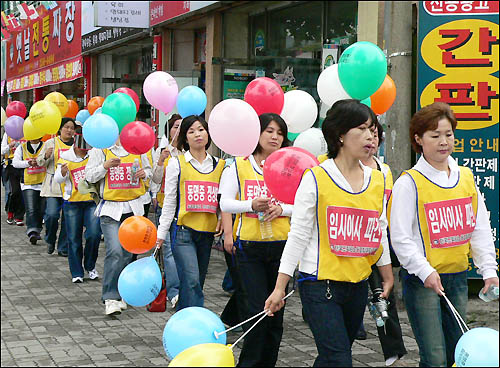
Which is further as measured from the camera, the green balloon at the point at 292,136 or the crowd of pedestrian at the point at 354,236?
the green balloon at the point at 292,136

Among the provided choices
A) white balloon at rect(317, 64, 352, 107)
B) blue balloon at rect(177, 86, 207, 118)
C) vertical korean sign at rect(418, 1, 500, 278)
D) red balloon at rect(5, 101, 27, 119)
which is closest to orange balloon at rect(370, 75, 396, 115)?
white balloon at rect(317, 64, 352, 107)

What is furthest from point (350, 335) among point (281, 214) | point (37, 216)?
point (37, 216)

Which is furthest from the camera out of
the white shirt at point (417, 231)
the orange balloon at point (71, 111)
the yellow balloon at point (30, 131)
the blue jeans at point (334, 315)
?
the orange balloon at point (71, 111)

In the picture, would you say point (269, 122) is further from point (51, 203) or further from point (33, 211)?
point (33, 211)

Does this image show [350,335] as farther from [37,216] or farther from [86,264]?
[37,216]

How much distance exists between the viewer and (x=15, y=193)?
1527cm

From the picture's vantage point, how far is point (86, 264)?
9703 millimetres

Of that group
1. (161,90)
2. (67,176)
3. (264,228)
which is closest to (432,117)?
(264,228)

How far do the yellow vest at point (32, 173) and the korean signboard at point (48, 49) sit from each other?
8568 millimetres

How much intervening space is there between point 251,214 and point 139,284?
3.82 ft

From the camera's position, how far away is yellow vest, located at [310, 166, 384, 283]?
13.1 ft

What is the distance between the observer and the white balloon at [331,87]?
237 inches

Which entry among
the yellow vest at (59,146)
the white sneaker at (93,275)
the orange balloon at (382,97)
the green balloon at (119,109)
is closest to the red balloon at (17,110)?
the yellow vest at (59,146)

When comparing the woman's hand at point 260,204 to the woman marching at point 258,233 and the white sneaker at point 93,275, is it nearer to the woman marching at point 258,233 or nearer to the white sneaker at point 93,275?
the woman marching at point 258,233
